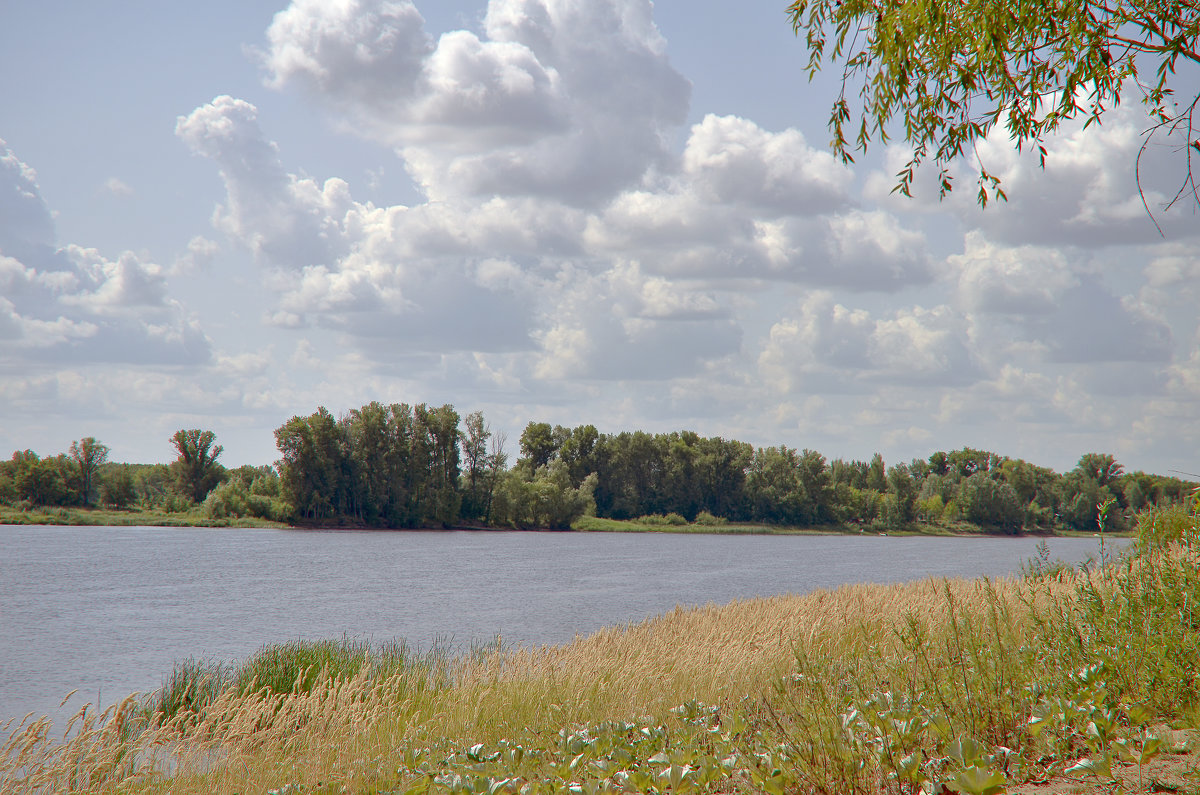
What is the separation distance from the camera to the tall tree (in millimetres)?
103812

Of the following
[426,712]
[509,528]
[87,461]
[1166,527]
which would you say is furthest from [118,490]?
[1166,527]

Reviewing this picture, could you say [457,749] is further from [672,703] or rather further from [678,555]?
[678,555]

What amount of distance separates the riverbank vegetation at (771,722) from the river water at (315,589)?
30.5 feet

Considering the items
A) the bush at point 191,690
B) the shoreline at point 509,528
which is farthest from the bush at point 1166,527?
the shoreline at point 509,528

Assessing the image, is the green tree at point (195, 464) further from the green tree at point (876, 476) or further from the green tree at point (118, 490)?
the green tree at point (876, 476)

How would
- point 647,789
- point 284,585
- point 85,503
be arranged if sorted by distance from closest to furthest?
point 647,789, point 284,585, point 85,503

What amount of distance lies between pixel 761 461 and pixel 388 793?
11643cm

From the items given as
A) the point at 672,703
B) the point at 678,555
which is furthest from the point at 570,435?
the point at 672,703

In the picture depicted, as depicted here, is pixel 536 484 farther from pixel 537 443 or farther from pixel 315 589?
pixel 315 589

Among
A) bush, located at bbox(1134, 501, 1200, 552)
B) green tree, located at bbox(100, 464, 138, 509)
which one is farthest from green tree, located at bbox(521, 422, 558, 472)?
bush, located at bbox(1134, 501, 1200, 552)

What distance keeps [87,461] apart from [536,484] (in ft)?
185

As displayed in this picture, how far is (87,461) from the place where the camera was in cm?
10438

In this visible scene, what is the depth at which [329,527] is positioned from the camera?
90.4 m

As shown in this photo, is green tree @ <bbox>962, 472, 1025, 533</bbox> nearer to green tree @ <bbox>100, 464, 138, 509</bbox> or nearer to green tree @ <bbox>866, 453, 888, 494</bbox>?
green tree @ <bbox>866, 453, 888, 494</bbox>
